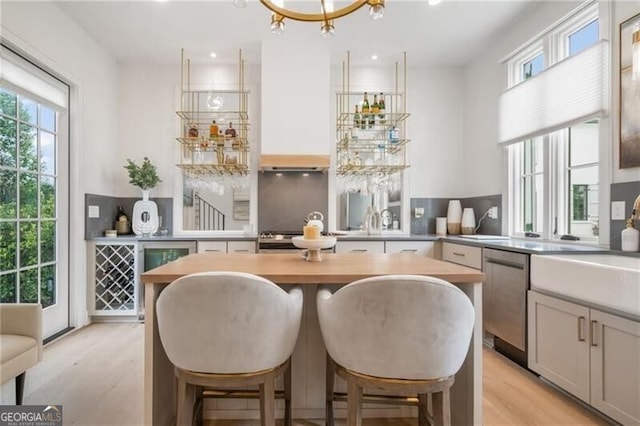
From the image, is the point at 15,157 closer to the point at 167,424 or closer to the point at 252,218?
the point at 252,218

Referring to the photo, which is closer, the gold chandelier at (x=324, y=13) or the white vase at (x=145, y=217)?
the gold chandelier at (x=324, y=13)

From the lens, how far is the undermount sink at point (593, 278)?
1579 mm

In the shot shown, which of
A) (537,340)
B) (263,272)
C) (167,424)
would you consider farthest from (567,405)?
(167,424)

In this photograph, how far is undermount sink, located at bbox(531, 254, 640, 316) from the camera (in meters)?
1.58

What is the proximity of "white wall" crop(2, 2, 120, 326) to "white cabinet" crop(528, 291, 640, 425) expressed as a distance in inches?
154

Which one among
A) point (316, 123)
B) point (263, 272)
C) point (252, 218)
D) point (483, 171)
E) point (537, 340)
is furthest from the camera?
point (252, 218)

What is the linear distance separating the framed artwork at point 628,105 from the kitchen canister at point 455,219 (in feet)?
6.13

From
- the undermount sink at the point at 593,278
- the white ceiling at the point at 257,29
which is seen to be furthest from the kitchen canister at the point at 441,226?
the white ceiling at the point at 257,29

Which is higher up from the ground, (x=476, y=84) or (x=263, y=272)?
(x=476, y=84)

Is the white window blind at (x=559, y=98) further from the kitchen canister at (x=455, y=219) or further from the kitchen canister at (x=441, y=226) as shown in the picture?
the kitchen canister at (x=441, y=226)

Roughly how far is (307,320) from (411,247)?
2132 mm

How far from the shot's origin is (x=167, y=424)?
1.65 metres

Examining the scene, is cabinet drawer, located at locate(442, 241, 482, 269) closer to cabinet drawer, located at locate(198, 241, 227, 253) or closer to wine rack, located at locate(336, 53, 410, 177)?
wine rack, located at locate(336, 53, 410, 177)

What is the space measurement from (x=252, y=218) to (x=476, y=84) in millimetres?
3091
